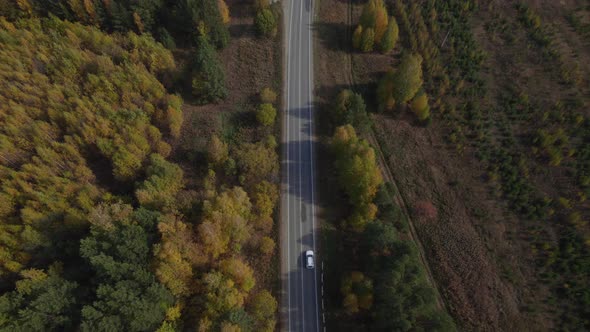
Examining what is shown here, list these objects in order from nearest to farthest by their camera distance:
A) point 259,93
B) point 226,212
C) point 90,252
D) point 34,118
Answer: point 90,252
point 226,212
point 34,118
point 259,93

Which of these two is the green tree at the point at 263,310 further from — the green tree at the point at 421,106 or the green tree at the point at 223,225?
the green tree at the point at 421,106

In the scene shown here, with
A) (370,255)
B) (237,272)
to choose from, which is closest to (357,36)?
(370,255)

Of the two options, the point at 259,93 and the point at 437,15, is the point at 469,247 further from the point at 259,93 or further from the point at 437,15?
the point at 437,15

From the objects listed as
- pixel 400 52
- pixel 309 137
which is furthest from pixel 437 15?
pixel 309 137

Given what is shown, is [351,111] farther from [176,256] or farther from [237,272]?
[176,256]

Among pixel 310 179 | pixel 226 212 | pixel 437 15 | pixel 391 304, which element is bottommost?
pixel 391 304
